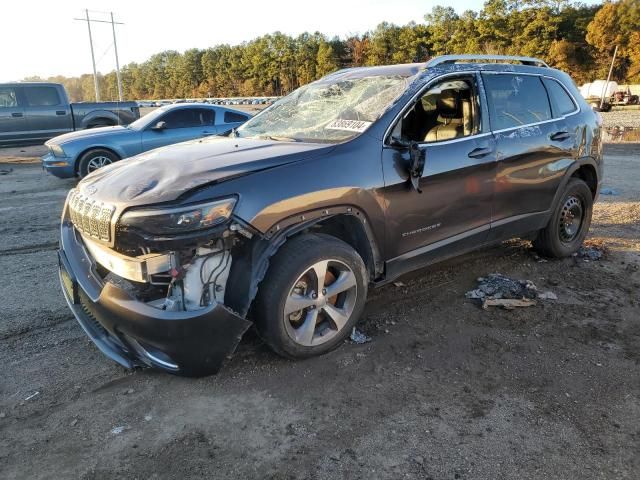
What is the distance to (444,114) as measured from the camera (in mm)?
4211

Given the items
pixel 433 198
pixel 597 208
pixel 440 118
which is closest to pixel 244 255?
pixel 433 198

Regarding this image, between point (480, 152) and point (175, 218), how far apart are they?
2.49m

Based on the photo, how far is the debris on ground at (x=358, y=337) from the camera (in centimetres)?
348

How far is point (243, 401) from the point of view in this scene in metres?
2.85

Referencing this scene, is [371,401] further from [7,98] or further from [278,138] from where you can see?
[7,98]

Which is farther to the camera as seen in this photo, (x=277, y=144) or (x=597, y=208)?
(x=597, y=208)

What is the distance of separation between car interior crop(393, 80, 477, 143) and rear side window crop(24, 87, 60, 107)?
12237 mm

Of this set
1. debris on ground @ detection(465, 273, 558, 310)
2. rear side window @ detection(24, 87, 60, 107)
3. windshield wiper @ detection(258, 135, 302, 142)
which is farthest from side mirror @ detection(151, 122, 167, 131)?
debris on ground @ detection(465, 273, 558, 310)

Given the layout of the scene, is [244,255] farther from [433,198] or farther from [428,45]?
[428,45]

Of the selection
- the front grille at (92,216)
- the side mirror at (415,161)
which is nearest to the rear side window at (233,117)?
the front grille at (92,216)

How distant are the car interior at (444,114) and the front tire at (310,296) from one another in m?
1.29

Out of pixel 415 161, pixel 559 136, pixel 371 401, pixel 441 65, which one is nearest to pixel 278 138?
pixel 415 161

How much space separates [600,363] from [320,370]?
1.83 meters

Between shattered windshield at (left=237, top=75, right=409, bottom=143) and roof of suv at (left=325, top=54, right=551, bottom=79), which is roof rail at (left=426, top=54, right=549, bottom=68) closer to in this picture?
roof of suv at (left=325, top=54, right=551, bottom=79)
